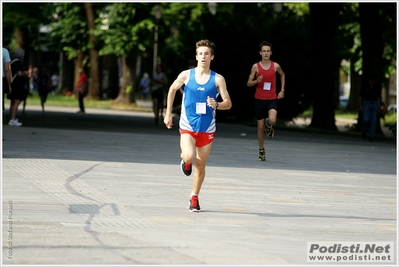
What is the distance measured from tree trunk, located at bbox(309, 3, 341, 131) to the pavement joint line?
16508 mm

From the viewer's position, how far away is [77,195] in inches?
419

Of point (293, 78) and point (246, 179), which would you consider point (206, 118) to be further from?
point (293, 78)

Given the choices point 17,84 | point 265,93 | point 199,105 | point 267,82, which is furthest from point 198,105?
point 17,84

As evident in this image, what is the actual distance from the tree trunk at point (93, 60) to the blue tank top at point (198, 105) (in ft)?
130

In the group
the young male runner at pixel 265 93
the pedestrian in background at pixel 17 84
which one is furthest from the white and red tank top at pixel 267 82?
the pedestrian in background at pixel 17 84

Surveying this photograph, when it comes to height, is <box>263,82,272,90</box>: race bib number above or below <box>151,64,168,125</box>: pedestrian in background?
above

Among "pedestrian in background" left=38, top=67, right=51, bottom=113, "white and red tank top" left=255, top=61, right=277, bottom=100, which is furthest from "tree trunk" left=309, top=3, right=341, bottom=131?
"white and red tank top" left=255, top=61, right=277, bottom=100

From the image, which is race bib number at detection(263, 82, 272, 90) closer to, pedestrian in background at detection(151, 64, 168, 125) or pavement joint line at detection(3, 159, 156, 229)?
pavement joint line at detection(3, 159, 156, 229)

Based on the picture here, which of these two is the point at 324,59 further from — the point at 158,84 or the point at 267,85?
the point at 267,85

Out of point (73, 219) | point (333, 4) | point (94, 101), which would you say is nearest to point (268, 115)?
point (73, 219)

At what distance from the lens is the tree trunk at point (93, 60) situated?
50.1 m

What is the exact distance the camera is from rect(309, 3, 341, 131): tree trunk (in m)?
29.4

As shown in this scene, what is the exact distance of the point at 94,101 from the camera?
52.5 meters

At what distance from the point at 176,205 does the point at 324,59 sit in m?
19.9
